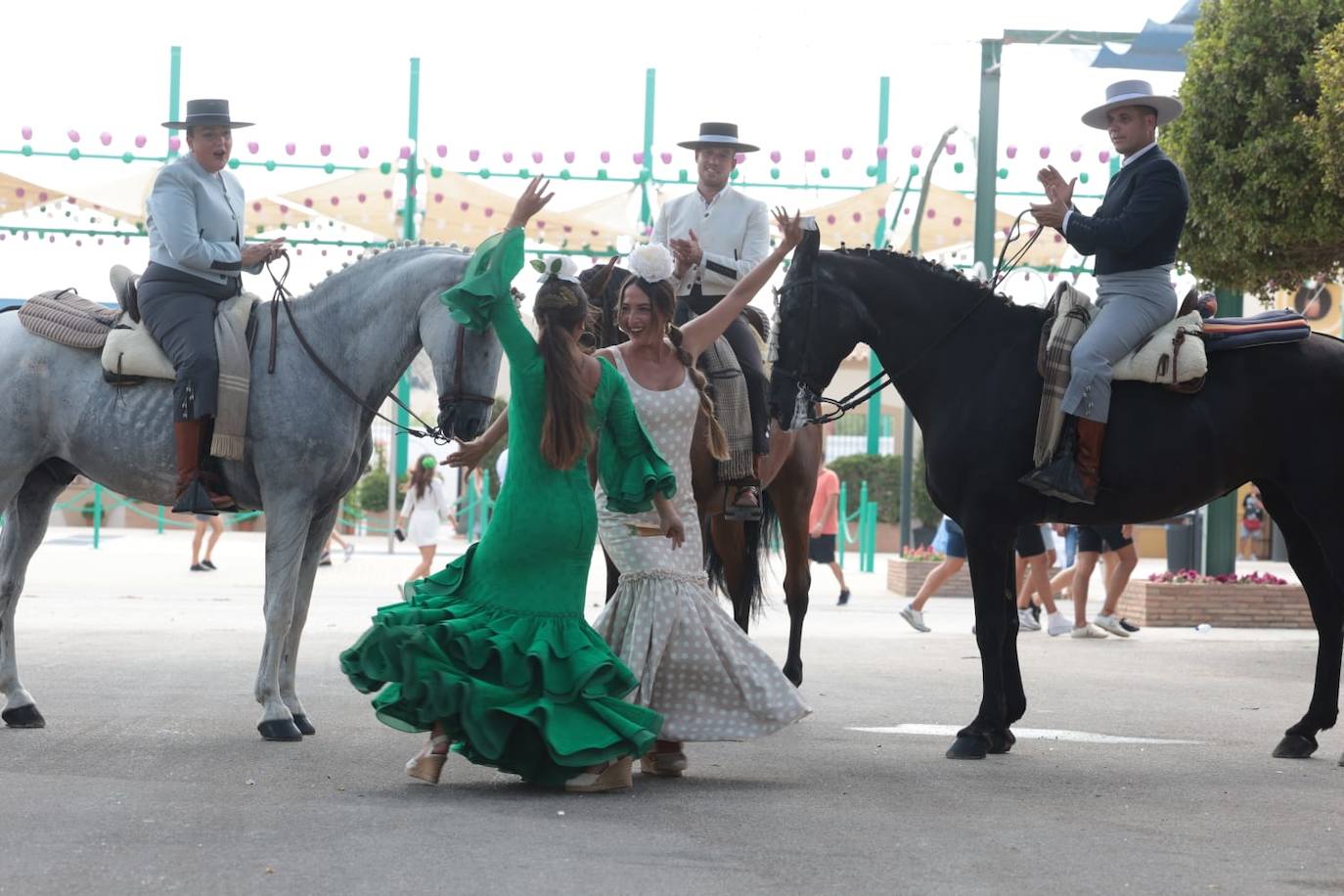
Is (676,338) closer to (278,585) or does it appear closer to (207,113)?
(278,585)

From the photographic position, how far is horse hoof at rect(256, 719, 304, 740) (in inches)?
299

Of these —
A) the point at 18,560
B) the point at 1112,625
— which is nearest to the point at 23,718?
the point at 18,560

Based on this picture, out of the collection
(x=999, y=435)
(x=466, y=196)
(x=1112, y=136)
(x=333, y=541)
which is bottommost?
(x=333, y=541)

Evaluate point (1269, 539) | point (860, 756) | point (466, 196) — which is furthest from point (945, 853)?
point (1269, 539)

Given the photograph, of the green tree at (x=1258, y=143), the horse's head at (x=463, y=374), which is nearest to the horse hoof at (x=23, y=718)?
the horse's head at (x=463, y=374)

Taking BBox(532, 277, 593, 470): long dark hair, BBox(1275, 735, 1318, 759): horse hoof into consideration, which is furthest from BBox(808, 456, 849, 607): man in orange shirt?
BBox(532, 277, 593, 470): long dark hair

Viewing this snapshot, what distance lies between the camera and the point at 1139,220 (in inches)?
299

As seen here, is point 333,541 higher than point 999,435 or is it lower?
lower

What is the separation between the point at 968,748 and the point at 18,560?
465cm

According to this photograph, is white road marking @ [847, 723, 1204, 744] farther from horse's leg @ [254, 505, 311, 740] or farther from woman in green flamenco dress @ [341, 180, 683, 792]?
horse's leg @ [254, 505, 311, 740]

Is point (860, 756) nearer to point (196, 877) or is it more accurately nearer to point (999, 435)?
point (999, 435)

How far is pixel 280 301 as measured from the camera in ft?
26.7

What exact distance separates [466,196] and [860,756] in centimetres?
1897

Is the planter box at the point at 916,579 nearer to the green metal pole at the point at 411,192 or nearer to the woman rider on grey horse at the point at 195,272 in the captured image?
the green metal pole at the point at 411,192
